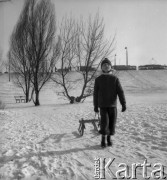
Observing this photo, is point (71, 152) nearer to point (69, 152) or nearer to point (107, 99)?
point (69, 152)

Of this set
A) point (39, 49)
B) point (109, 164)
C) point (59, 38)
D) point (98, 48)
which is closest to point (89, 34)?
point (98, 48)

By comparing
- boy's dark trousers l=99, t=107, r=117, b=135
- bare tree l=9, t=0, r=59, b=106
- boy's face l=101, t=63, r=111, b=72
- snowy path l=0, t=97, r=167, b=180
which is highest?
bare tree l=9, t=0, r=59, b=106

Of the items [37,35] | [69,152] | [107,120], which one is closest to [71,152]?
[69,152]

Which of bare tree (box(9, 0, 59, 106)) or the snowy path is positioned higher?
bare tree (box(9, 0, 59, 106))

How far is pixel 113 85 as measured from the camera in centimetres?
414

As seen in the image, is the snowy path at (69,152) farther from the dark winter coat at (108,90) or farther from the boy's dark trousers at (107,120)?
the dark winter coat at (108,90)

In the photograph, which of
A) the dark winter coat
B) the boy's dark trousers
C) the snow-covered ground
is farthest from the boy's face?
the snow-covered ground

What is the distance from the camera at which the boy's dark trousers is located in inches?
160

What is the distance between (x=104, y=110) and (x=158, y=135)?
180 cm

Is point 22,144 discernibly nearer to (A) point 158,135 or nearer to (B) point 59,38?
(A) point 158,135

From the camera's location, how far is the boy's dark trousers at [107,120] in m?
4.07

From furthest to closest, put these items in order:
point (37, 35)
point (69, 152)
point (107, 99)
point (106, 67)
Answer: point (37, 35) < point (106, 67) < point (107, 99) < point (69, 152)

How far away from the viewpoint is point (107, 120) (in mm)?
4121

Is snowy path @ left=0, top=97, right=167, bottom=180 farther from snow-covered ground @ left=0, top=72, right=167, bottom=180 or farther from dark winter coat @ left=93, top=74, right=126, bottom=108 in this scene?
dark winter coat @ left=93, top=74, right=126, bottom=108
